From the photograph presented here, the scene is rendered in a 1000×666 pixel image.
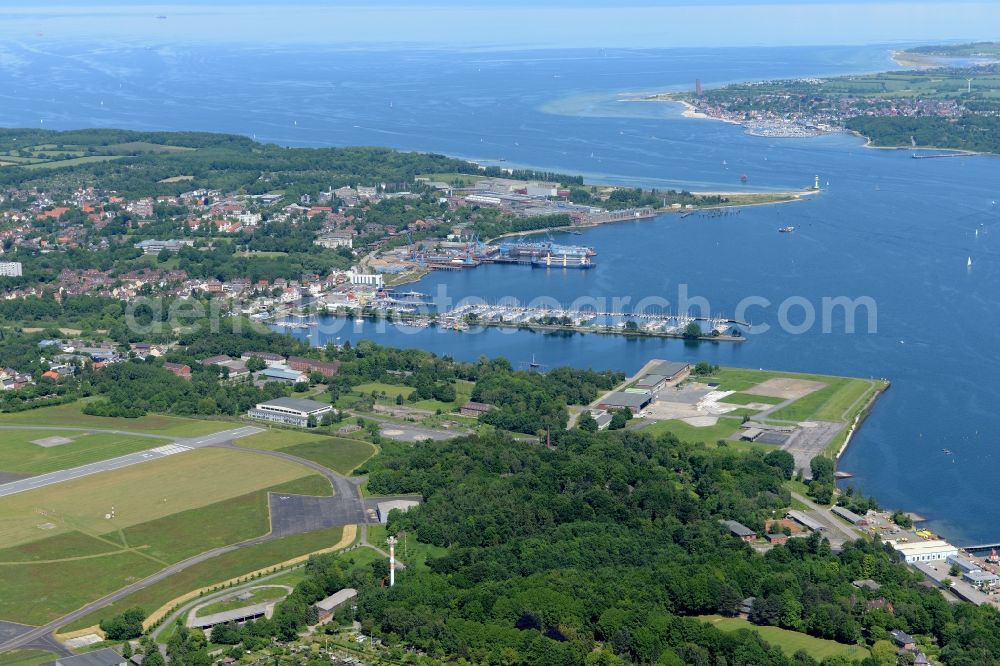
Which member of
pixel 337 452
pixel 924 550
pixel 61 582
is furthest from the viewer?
pixel 337 452

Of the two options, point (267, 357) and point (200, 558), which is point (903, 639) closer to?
point (200, 558)

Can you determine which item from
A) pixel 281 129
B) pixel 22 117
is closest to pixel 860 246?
pixel 281 129

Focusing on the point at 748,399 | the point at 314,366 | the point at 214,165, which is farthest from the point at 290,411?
the point at 214,165

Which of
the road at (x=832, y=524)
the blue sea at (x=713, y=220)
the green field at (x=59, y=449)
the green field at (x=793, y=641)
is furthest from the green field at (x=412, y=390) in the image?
the green field at (x=793, y=641)

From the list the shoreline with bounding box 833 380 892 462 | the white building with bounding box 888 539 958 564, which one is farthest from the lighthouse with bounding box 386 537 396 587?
the shoreline with bounding box 833 380 892 462

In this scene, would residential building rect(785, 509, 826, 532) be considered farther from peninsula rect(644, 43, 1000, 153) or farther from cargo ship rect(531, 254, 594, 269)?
peninsula rect(644, 43, 1000, 153)

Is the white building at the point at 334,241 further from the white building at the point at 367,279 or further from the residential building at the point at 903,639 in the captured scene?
the residential building at the point at 903,639

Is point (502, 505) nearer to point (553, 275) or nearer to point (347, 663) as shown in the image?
point (347, 663)
